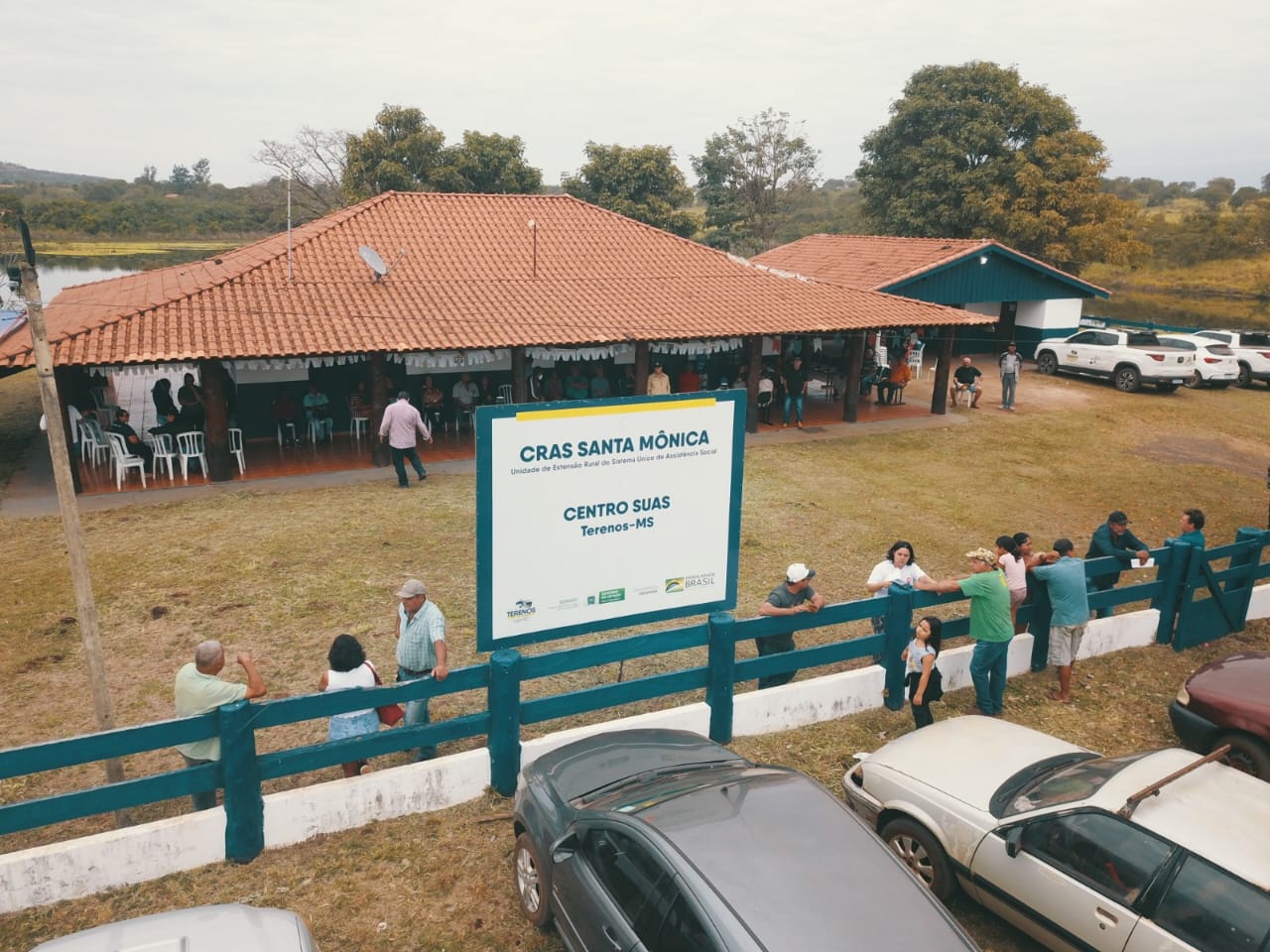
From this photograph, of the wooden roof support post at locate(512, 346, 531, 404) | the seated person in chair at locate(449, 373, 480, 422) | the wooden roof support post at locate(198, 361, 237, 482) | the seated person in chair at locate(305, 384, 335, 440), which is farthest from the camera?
the seated person in chair at locate(449, 373, 480, 422)

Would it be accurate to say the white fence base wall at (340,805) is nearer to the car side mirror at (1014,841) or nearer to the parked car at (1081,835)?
the parked car at (1081,835)

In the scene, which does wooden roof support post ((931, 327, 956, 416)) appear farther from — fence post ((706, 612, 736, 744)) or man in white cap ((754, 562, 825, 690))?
fence post ((706, 612, 736, 744))

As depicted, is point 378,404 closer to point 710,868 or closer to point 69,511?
point 69,511

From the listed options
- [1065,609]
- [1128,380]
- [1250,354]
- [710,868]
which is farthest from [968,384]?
[710,868]

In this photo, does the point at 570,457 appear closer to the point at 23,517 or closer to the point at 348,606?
the point at 348,606

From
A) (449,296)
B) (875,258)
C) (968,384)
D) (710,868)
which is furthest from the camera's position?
(875,258)

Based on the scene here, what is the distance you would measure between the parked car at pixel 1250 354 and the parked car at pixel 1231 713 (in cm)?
2318

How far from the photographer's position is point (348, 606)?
9.85m

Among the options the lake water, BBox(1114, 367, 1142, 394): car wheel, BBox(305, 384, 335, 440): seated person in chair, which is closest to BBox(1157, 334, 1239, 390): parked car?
BBox(1114, 367, 1142, 394): car wheel

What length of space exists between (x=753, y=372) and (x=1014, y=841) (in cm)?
1477

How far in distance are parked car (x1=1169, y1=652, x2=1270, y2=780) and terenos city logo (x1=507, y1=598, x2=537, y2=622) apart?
5504mm

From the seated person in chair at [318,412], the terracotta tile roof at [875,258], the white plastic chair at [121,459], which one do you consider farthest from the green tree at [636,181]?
the white plastic chair at [121,459]

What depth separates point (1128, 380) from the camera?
974 inches

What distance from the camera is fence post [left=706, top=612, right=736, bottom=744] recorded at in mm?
6562
